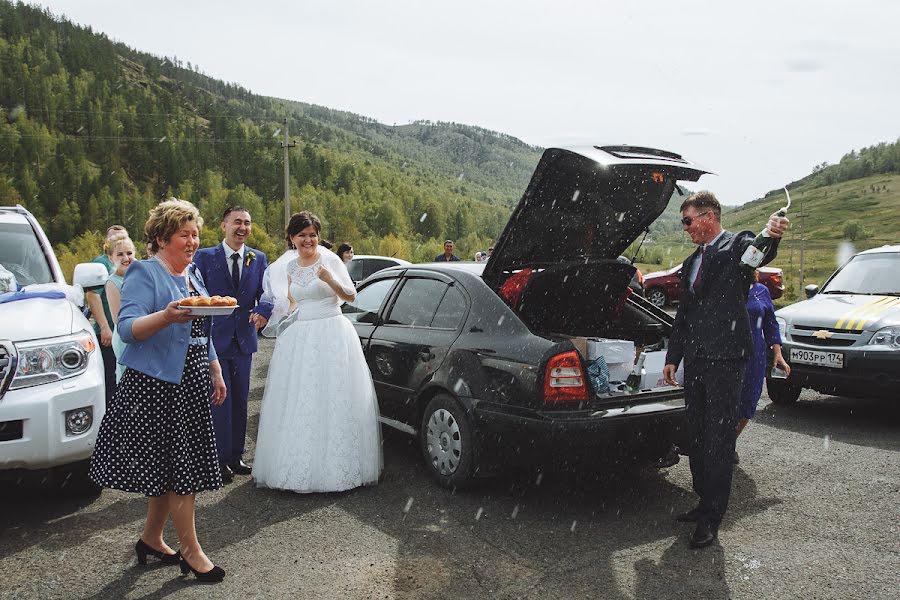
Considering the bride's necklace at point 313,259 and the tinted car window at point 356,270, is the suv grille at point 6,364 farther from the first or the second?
the tinted car window at point 356,270

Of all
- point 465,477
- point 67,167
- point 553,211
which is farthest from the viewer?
point 67,167

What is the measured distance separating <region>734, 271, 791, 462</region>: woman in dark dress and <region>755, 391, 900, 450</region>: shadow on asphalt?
1.36 m

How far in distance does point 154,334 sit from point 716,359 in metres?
3.05

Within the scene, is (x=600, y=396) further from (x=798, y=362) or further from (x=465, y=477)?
(x=798, y=362)

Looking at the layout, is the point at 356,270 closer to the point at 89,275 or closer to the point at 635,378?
the point at 89,275

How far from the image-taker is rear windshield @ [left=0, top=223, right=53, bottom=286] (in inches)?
197

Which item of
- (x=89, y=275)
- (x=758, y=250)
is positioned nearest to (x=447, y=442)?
(x=758, y=250)

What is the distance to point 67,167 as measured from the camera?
8925 cm

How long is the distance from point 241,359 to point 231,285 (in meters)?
0.59

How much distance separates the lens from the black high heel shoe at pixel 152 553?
138 inches

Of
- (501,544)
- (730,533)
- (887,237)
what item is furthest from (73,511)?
(887,237)

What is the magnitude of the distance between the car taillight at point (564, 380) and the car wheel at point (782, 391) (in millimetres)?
4552

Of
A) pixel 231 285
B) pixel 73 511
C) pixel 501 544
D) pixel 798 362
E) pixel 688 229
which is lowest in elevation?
pixel 73 511

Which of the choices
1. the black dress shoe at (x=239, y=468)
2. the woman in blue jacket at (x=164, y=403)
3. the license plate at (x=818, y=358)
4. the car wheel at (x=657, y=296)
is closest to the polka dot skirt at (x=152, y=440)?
the woman in blue jacket at (x=164, y=403)
